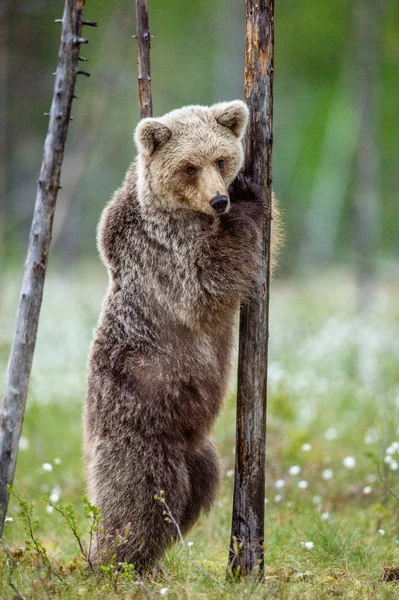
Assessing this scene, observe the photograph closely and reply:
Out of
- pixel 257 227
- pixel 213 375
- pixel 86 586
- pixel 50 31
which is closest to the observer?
pixel 86 586

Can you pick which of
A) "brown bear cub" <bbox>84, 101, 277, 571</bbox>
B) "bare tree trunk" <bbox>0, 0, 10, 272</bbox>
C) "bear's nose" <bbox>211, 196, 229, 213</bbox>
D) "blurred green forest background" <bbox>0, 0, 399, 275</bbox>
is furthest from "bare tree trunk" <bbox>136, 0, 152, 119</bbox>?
"blurred green forest background" <bbox>0, 0, 399, 275</bbox>

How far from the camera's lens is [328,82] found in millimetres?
22469

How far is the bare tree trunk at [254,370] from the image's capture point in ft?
14.7

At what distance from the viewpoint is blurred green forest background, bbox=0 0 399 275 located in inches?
751

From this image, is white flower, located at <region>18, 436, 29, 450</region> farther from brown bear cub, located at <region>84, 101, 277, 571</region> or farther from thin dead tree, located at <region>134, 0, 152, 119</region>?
thin dead tree, located at <region>134, 0, 152, 119</region>

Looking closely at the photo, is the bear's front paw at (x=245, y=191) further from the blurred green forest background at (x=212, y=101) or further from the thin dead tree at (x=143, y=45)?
the blurred green forest background at (x=212, y=101)

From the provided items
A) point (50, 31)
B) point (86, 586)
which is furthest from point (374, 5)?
point (50, 31)

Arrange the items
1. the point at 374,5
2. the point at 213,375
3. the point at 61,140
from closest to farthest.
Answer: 1. the point at 213,375
2. the point at 61,140
3. the point at 374,5

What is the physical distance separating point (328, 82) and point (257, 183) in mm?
18998

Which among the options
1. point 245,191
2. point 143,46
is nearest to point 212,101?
point 143,46

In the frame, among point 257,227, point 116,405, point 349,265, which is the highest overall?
point 257,227

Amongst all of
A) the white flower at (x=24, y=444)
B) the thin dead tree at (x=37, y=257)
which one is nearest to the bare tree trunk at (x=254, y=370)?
the thin dead tree at (x=37, y=257)

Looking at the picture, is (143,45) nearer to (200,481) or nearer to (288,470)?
(200,481)

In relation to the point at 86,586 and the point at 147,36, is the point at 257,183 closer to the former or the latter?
the point at 147,36
